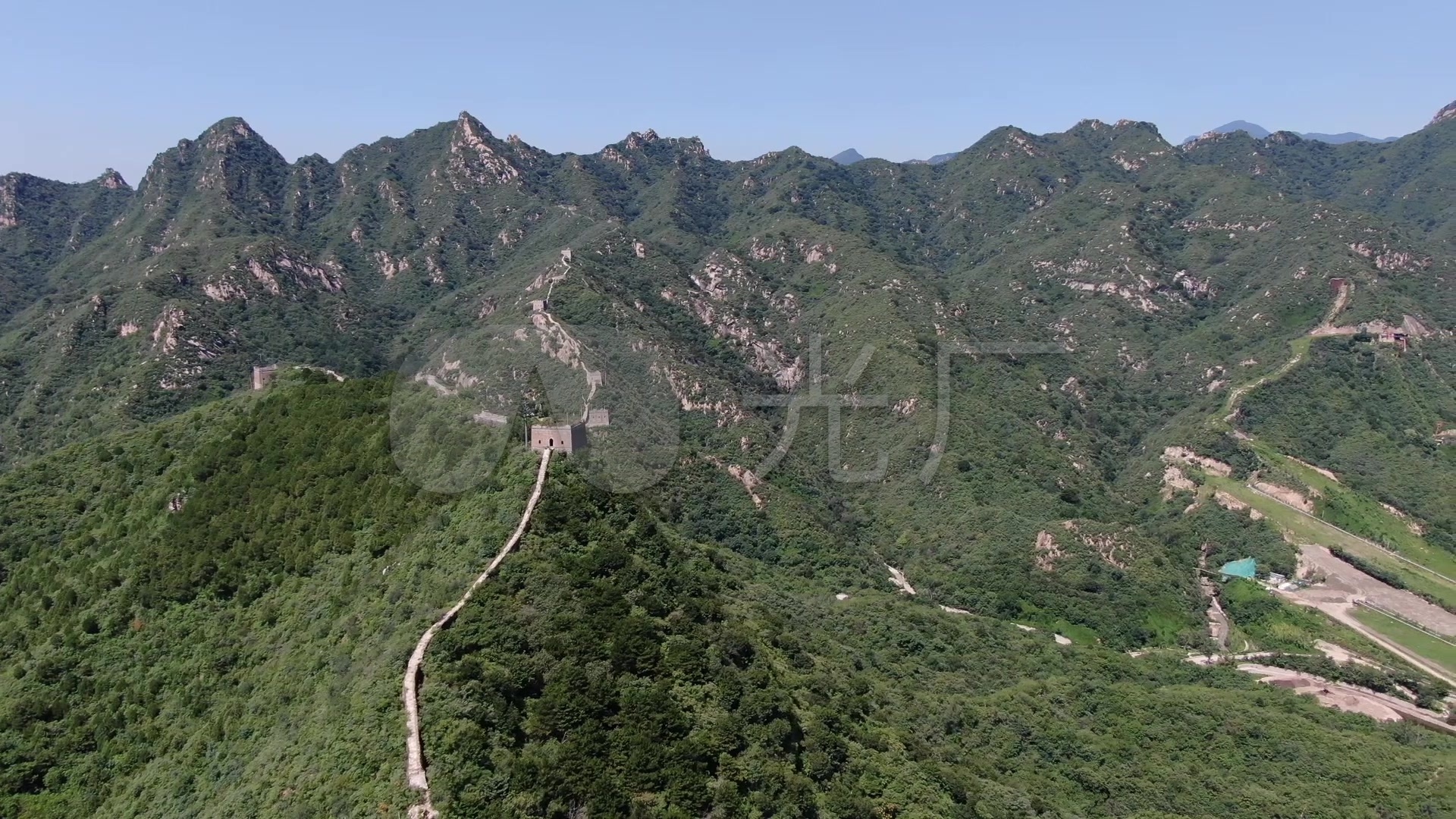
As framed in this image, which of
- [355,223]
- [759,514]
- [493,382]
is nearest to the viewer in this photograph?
[493,382]

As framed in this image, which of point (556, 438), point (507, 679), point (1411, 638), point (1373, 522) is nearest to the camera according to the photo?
point (507, 679)

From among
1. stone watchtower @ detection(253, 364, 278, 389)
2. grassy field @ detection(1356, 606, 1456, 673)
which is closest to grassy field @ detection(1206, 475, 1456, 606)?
grassy field @ detection(1356, 606, 1456, 673)

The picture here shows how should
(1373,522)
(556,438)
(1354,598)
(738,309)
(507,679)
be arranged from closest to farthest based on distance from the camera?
(507,679)
(556,438)
(1354,598)
(1373,522)
(738,309)

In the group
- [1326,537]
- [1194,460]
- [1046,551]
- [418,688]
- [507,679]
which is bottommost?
[1326,537]

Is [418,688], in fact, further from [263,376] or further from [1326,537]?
[1326,537]

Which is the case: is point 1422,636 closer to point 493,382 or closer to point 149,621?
point 493,382

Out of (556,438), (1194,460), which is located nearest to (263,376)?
(556,438)

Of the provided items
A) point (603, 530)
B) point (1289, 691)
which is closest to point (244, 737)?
point (603, 530)
